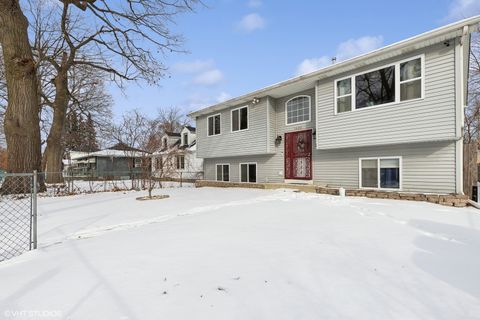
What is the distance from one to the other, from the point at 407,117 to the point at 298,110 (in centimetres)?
449

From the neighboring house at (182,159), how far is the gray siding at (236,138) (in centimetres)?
171

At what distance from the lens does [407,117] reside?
7.53 meters

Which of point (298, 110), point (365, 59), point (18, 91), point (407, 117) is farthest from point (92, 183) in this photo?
point (407, 117)

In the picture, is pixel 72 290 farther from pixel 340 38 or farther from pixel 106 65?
pixel 340 38

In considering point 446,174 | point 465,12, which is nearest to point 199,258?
point 446,174

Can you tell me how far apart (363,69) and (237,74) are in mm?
9879

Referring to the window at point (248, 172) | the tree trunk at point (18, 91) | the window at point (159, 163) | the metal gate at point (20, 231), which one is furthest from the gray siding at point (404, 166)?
the tree trunk at point (18, 91)

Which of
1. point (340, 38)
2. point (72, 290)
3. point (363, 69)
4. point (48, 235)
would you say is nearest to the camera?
point (72, 290)

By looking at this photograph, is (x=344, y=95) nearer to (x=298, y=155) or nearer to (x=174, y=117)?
(x=298, y=155)

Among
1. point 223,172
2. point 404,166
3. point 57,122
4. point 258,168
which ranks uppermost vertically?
point 57,122

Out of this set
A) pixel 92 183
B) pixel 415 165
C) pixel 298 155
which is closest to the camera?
pixel 415 165

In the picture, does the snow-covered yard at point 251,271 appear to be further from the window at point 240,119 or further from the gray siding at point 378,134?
the window at point 240,119

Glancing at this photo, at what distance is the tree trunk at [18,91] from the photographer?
905cm

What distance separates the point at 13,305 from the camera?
213cm
